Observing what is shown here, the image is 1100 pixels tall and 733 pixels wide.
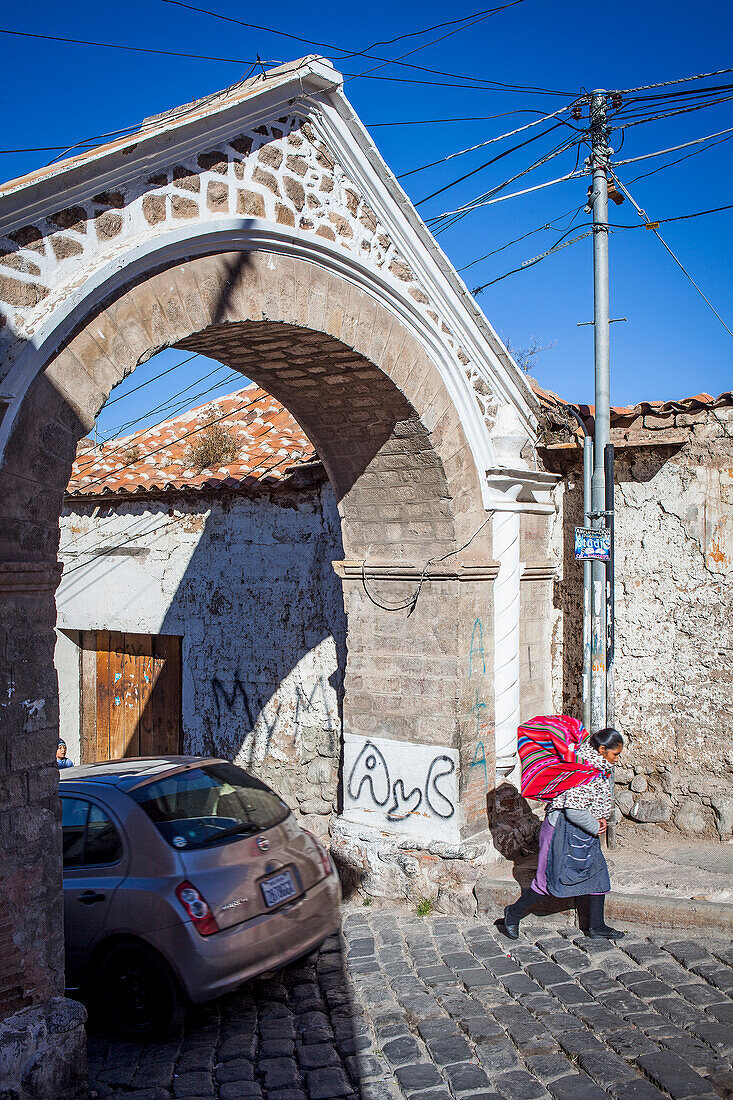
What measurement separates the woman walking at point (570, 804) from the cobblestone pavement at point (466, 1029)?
454mm

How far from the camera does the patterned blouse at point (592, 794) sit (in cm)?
557

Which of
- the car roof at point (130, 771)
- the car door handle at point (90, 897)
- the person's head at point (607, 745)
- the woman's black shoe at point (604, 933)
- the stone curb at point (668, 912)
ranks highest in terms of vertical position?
the person's head at point (607, 745)

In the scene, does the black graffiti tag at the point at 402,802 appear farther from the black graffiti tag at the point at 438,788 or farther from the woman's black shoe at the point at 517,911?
the woman's black shoe at the point at 517,911

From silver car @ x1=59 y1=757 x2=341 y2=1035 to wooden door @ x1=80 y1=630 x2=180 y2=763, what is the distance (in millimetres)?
3986

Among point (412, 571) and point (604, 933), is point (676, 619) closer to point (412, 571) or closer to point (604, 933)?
point (412, 571)

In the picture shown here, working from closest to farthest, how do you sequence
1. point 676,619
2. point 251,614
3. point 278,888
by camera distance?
point 278,888 < point 676,619 < point 251,614

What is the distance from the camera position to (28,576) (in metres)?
4.07

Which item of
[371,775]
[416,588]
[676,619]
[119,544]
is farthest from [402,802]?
[119,544]

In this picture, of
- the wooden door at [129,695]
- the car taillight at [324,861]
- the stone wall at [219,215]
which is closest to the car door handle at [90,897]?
the car taillight at [324,861]

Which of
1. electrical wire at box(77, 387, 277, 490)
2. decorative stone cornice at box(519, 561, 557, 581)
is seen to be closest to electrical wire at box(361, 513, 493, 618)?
decorative stone cornice at box(519, 561, 557, 581)

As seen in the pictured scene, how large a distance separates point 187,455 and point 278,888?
5890mm

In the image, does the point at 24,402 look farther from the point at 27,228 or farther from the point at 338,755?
the point at 338,755

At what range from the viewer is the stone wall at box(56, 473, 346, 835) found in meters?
8.36

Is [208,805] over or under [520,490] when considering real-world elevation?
under
